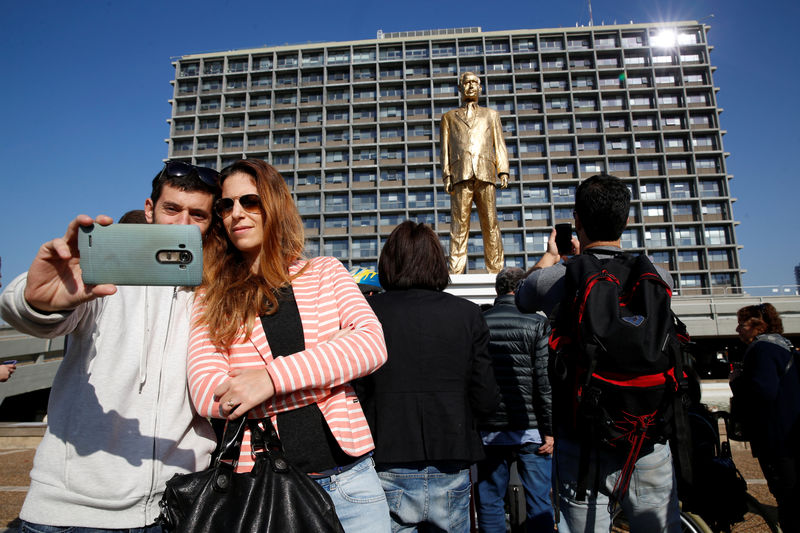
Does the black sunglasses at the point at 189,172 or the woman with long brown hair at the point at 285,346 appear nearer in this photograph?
the woman with long brown hair at the point at 285,346

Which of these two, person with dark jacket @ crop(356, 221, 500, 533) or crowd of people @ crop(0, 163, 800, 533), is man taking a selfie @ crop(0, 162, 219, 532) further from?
person with dark jacket @ crop(356, 221, 500, 533)

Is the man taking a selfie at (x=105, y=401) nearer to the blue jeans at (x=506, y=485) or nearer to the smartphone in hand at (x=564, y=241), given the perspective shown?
the smartphone in hand at (x=564, y=241)

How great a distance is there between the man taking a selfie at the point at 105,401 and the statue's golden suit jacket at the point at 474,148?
6932 mm

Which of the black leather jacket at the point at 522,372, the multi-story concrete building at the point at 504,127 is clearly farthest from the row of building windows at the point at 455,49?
the black leather jacket at the point at 522,372

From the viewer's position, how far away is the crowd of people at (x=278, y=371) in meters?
1.06

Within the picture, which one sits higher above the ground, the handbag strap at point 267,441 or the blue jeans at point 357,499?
the handbag strap at point 267,441

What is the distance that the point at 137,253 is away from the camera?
90cm

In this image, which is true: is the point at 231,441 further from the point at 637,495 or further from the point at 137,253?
the point at 637,495

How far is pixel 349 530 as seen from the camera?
120 cm

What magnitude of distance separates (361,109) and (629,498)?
45.2 m

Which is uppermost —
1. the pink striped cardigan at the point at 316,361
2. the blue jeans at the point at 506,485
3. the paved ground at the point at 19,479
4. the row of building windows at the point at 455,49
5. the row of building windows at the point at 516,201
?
the row of building windows at the point at 455,49

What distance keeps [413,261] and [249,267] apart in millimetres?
800

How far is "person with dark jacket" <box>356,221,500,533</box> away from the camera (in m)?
1.68

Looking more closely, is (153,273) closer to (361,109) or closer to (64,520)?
(64,520)
